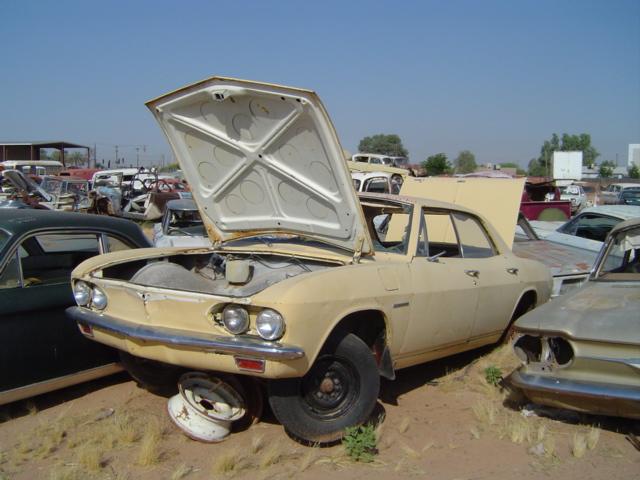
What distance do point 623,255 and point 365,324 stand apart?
2.40 m

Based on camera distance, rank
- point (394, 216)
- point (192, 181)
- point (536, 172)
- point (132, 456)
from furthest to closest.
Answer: point (536, 172) → point (394, 216) → point (192, 181) → point (132, 456)

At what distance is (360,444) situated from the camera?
3699mm

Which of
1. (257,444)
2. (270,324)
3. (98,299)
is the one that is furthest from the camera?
(98,299)

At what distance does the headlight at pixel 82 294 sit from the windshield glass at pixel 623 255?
383 cm

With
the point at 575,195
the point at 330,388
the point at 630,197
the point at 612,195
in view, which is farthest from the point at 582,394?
the point at 612,195

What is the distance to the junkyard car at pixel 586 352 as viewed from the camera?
3643 millimetres

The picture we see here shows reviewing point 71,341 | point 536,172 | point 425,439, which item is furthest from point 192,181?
point 536,172

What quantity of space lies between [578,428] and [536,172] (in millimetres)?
76215

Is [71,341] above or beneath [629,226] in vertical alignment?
beneath

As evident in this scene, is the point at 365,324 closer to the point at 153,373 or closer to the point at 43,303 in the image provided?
the point at 153,373

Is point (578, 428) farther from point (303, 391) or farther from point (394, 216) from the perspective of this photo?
point (394, 216)

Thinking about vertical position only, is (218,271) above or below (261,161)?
below

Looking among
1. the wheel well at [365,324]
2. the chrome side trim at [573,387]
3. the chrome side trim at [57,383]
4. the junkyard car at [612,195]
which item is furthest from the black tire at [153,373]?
the junkyard car at [612,195]

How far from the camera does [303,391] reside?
3764mm
